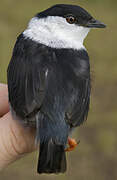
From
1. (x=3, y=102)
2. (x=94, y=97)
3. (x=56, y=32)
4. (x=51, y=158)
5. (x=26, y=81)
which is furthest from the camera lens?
(x=94, y=97)

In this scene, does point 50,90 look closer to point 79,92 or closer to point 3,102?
point 79,92

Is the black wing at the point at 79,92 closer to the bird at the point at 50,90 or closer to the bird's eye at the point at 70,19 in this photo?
the bird at the point at 50,90

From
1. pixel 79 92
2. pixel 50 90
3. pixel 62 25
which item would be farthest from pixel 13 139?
pixel 62 25

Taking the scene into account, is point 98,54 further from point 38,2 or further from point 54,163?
point 54,163

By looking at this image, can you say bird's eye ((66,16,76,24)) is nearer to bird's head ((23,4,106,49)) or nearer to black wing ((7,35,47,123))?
bird's head ((23,4,106,49))

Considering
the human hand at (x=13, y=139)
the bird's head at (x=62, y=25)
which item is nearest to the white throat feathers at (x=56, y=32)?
the bird's head at (x=62, y=25)

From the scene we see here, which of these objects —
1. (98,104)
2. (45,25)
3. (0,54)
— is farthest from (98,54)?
(45,25)
